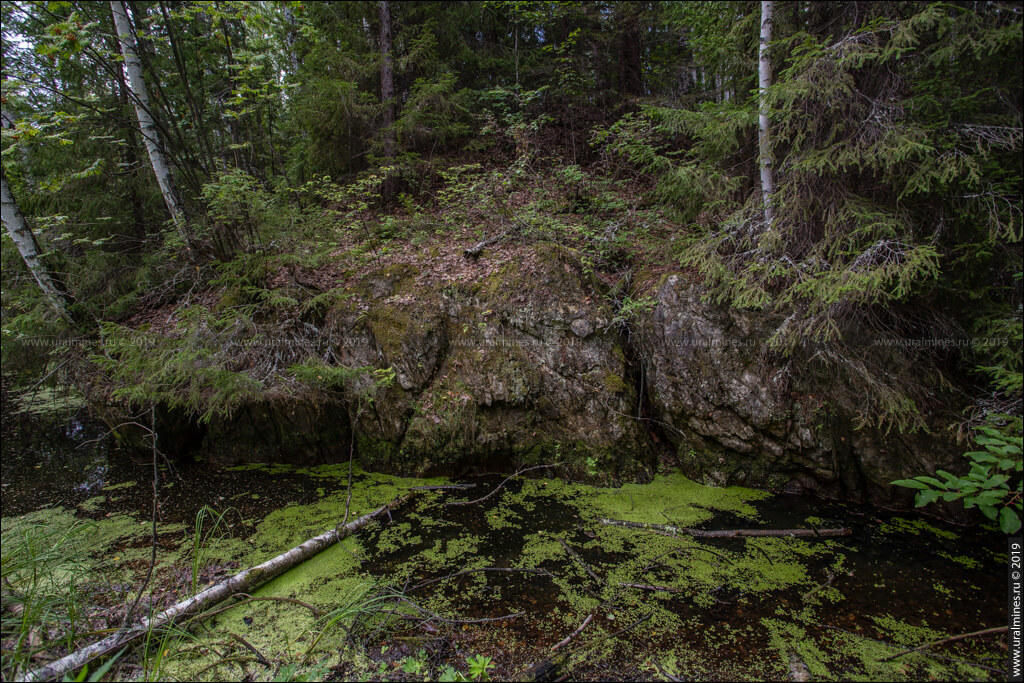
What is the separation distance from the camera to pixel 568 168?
563 cm

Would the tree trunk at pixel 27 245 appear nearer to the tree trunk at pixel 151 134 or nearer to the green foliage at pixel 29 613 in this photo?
the tree trunk at pixel 151 134

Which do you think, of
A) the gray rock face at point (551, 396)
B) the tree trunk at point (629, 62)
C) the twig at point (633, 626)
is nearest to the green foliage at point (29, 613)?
the gray rock face at point (551, 396)

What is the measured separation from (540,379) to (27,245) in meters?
6.66

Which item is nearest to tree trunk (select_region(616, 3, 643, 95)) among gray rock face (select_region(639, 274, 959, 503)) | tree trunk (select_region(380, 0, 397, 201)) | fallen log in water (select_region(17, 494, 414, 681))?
tree trunk (select_region(380, 0, 397, 201))

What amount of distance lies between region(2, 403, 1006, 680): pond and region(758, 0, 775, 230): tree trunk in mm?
2800

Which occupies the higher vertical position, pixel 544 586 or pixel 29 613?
pixel 29 613

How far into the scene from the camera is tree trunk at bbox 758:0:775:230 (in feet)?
12.7

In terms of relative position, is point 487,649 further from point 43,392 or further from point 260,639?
point 43,392

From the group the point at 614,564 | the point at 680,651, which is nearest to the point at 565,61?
the point at 614,564

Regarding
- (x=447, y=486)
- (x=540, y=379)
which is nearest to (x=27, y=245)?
(x=447, y=486)

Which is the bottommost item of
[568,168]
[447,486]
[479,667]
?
[447,486]

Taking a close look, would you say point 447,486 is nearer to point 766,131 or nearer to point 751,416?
point 751,416

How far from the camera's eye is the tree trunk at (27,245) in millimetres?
5008

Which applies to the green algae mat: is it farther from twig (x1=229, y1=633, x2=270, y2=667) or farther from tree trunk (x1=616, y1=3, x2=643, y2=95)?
tree trunk (x1=616, y1=3, x2=643, y2=95)
